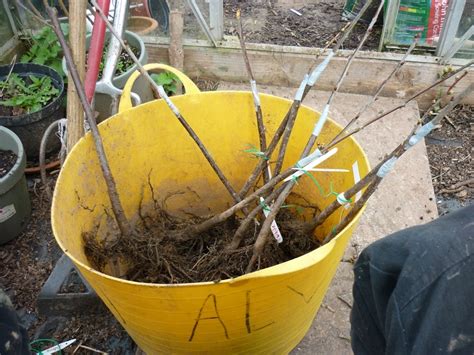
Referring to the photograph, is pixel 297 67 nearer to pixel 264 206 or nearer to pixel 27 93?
pixel 27 93

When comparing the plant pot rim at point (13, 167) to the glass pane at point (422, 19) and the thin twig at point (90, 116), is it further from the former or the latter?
the glass pane at point (422, 19)

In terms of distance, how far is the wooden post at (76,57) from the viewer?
3.70ft

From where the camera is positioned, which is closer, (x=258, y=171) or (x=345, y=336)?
(x=258, y=171)

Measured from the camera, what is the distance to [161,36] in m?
2.28

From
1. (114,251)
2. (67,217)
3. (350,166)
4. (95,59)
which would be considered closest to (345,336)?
(350,166)

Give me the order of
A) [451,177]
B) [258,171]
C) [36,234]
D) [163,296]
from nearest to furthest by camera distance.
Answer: [163,296], [258,171], [36,234], [451,177]

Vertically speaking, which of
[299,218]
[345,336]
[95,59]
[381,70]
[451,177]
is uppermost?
[95,59]

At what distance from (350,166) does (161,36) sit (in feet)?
4.91

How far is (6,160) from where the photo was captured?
5.61 feet

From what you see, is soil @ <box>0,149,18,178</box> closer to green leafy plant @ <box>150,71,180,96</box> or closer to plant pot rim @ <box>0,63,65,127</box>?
plant pot rim @ <box>0,63,65,127</box>

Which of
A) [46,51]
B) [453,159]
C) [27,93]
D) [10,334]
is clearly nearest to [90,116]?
[10,334]

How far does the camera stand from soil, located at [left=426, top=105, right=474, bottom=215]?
1.84 meters

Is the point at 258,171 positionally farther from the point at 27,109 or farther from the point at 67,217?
the point at 27,109

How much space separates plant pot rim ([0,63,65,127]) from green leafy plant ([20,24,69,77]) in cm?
11
